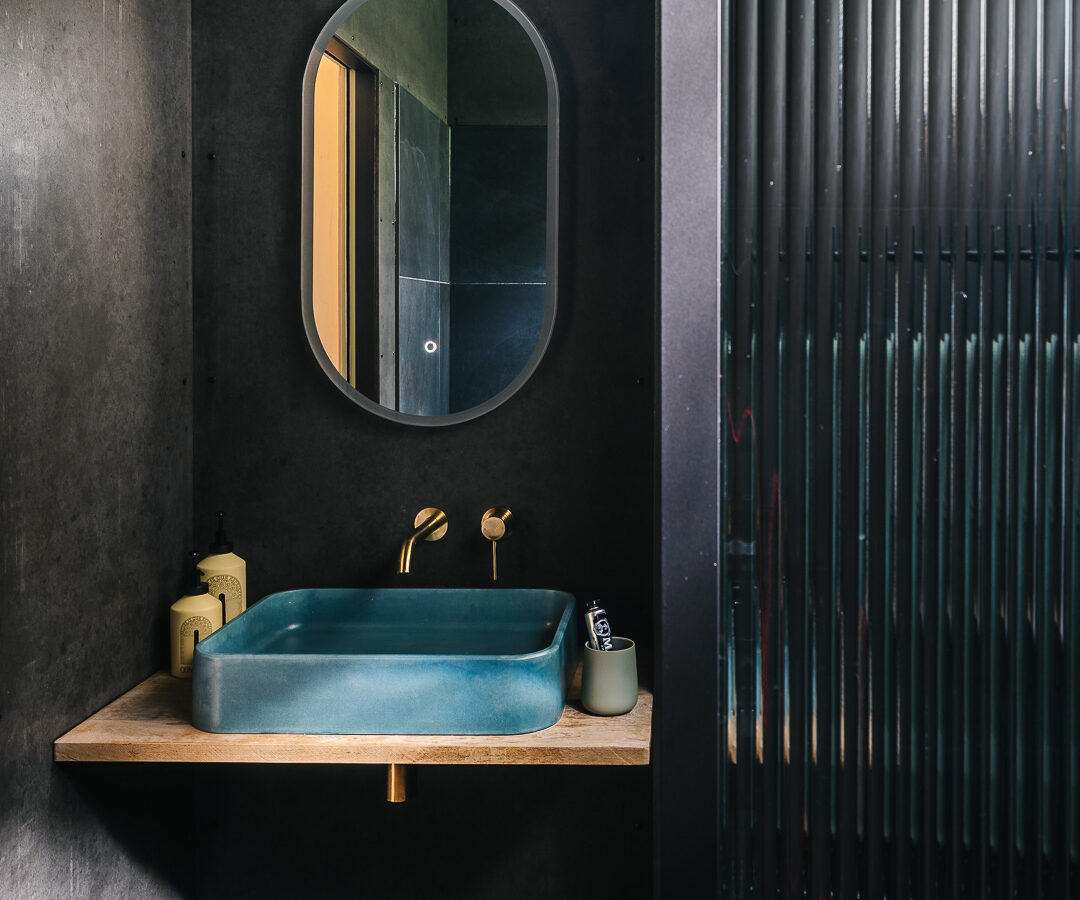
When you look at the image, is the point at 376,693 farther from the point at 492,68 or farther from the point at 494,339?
the point at 492,68

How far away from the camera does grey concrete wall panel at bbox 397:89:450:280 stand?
5.16ft

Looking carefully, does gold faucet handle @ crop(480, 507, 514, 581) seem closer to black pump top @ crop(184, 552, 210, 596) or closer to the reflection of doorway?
the reflection of doorway

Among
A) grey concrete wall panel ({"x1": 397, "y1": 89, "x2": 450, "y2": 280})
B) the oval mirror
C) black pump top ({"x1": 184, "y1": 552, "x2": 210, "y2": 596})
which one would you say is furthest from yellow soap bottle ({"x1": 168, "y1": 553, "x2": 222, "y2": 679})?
grey concrete wall panel ({"x1": 397, "y1": 89, "x2": 450, "y2": 280})

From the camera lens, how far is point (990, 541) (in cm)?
97

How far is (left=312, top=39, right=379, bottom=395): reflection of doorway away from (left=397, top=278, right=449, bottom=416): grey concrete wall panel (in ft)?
0.17

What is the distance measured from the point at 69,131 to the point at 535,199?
2.44 feet

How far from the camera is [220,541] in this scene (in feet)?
5.10

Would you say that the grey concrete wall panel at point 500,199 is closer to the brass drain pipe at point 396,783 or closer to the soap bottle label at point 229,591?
the soap bottle label at point 229,591

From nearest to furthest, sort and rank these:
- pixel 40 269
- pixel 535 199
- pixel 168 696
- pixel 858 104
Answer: pixel 858 104 → pixel 40 269 → pixel 168 696 → pixel 535 199

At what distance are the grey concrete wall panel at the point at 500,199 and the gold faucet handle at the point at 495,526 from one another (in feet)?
1.40

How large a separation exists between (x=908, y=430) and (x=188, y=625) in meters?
1.15

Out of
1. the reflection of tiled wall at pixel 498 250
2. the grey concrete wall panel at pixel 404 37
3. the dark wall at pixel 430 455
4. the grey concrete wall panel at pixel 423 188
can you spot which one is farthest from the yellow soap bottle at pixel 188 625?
the grey concrete wall panel at pixel 404 37

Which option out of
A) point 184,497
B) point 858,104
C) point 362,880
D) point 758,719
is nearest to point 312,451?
point 184,497

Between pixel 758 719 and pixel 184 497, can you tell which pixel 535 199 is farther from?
pixel 758 719
